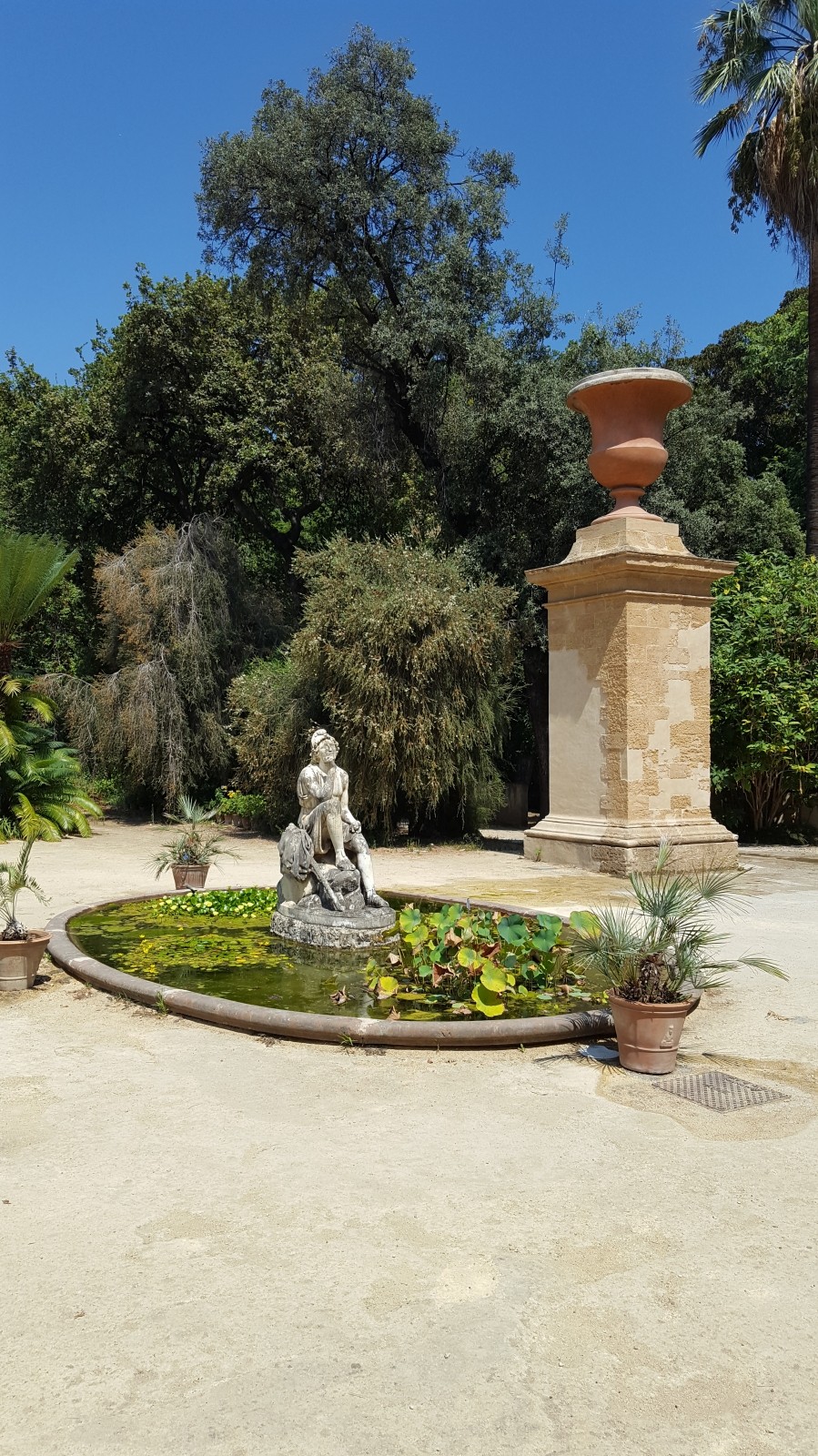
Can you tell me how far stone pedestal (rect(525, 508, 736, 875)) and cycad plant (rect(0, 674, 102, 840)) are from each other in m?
8.69

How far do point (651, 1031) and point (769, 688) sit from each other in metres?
11.2

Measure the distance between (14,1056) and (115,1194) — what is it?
1907mm

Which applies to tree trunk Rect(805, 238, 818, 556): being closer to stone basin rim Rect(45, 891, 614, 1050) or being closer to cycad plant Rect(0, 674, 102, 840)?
cycad plant Rect(0, 674, 102, 840)

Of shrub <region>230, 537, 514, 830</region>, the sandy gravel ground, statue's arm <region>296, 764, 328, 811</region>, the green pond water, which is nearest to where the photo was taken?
the sandy gravel ground

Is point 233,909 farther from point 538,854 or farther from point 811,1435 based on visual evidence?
point 811,1435

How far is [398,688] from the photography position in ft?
50.3

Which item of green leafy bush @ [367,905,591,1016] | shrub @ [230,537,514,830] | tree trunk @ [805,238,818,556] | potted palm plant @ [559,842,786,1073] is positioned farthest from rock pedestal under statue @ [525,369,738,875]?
potted palm plant @ [559,842,786,1073]

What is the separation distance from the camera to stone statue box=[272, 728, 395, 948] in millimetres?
7723

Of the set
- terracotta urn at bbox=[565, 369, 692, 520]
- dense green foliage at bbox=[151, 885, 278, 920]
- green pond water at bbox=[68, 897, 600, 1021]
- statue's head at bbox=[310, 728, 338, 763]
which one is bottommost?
green pond water at bbox=[68, 897, 600, 1021]

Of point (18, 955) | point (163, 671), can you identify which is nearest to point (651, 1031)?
point (18, 955)

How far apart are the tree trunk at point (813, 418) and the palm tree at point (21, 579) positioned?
12671 millimetres

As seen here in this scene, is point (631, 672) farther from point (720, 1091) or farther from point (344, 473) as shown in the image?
point (344, 473)

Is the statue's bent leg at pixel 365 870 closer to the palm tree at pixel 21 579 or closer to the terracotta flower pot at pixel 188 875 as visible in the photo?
the terracotta flower pot at pixel 188 875

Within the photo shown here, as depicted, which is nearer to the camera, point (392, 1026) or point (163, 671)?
point (392, 1026)
